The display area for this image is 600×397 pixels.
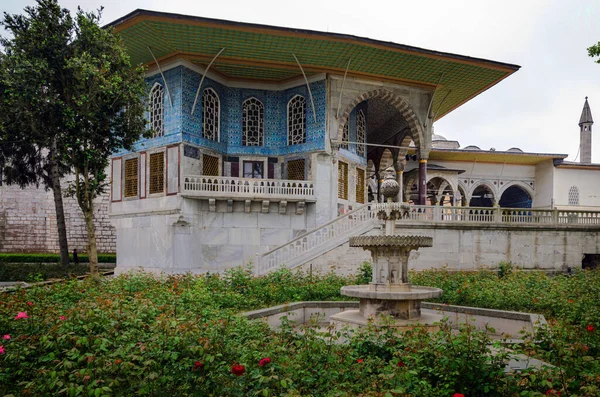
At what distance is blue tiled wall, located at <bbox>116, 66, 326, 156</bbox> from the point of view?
1655cm

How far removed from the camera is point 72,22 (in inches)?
498

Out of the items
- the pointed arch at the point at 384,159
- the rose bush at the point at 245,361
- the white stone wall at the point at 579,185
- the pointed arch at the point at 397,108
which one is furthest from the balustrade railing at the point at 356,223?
the white stone wall at the point at 579,185

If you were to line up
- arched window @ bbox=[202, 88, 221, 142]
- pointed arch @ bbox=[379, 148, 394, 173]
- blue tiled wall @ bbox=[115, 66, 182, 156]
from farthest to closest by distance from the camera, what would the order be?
pointed arch @ bbox=[379, 148, 394, 173], arched window @ bbox=[202, 88, 221, 142], blue tiled wall @ bbox=[115, 66, 182, 156]

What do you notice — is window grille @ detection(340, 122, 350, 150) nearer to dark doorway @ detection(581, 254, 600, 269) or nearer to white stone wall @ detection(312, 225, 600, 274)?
white stone wall @ detection(312, 225, 600, 274)

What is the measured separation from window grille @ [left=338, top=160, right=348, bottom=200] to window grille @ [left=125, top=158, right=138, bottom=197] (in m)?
7.87

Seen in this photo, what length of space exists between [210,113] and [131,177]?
395 centimetres

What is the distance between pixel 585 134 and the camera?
135 ft

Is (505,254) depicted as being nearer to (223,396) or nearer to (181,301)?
(181,301)

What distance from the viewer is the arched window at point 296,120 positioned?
18.2 metres

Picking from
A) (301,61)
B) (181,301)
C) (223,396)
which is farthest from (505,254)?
(223,396)

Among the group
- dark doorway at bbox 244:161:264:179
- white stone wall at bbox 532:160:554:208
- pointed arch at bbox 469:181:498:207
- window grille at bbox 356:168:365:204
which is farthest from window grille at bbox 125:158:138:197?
white stone wall at bbox 532:160:554:208

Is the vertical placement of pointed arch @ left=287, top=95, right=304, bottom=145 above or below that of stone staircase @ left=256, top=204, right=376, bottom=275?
above

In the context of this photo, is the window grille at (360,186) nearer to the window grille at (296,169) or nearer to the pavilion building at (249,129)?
the pavilion building at (249,129)

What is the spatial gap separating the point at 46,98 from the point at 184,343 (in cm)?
1113
